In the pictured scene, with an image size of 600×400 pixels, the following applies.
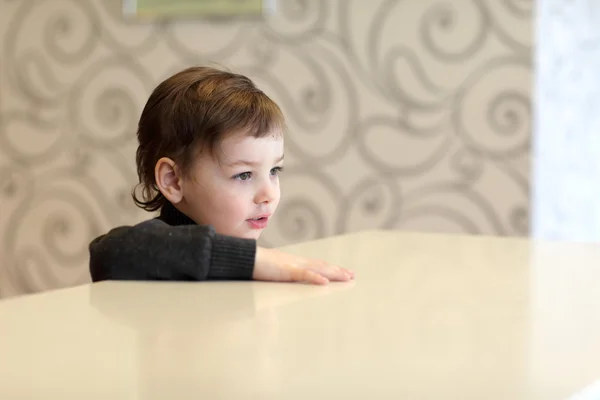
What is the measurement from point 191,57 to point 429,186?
2.75ft

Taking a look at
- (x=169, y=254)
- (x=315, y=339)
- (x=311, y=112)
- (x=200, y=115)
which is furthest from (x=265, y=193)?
(x=311, y=112)

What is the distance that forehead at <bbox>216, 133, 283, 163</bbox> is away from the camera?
3.82 feet

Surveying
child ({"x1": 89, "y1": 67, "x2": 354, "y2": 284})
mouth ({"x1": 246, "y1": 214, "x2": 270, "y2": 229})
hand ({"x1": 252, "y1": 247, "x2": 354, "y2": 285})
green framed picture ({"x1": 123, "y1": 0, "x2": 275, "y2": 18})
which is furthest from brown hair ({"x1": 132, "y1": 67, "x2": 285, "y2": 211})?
green framed picture ({"x1": 123, "y1": 0, "x2": 275, "y2": 18})

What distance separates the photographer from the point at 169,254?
2.73 ft

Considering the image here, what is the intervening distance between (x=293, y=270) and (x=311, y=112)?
1.64m

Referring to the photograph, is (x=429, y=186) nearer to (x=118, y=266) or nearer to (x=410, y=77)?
(x=410, y=77)

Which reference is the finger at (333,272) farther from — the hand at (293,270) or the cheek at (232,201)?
the cheek at (232,201)

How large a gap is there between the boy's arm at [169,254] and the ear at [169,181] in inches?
9.7

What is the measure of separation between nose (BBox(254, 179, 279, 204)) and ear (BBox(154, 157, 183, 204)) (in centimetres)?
12

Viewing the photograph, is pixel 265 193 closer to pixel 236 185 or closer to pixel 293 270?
pixel 236 185

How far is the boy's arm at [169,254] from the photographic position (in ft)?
2.66

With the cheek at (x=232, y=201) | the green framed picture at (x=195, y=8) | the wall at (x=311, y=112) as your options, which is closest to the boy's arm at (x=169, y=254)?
the cheek at (x=232, y=201)

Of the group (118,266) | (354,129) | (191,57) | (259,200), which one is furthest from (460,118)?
(118,266)

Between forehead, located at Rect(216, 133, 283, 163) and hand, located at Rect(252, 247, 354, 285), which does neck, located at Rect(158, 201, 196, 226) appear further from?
hand, located at Rect(252, 247, 354, 285)
